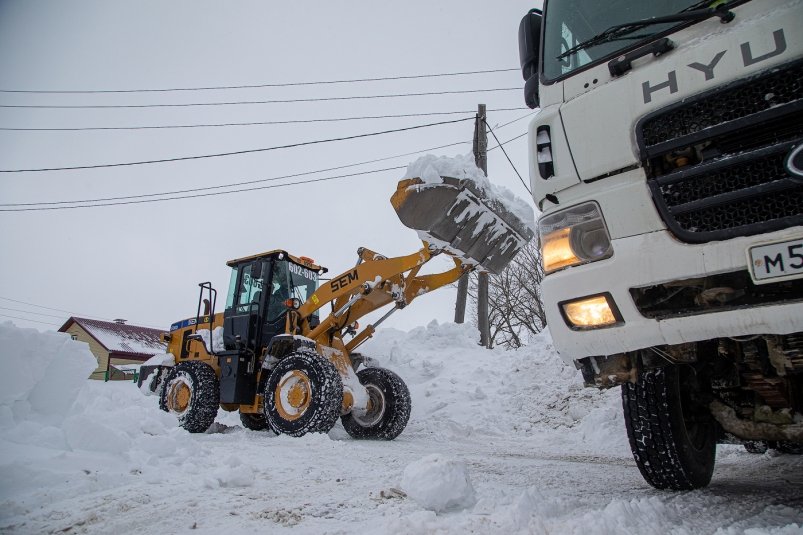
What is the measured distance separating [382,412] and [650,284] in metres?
5.17

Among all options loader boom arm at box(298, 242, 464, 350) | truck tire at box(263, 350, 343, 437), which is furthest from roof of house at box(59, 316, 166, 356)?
truck tire at box(263, 350, 343, 437)

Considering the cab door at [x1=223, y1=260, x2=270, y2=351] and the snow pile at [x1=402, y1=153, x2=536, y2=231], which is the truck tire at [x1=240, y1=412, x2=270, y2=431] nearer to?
the cab door at [x1=223, y1=260, x2=270, y2=351]

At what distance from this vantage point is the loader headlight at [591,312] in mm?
2027

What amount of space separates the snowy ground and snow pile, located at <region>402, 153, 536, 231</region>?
291 cm

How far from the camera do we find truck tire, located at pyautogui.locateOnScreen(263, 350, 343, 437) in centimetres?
545

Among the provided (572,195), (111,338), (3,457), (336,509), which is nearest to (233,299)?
(3,457)

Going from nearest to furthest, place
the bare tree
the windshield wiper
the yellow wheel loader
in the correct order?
1. the windshield wiper
2. the yellow wheel loader
3. the bare tree

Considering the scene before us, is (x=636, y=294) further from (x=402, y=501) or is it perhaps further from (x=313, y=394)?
(x=313, y=394)

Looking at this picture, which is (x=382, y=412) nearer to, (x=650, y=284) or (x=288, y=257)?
(x=288, y=257)

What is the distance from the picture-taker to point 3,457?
2391 mm

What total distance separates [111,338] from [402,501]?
33.6m

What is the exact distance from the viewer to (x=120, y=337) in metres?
31.0

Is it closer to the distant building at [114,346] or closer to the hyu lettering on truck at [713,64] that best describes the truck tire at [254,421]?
the hyu lettering on truck at [713,64]

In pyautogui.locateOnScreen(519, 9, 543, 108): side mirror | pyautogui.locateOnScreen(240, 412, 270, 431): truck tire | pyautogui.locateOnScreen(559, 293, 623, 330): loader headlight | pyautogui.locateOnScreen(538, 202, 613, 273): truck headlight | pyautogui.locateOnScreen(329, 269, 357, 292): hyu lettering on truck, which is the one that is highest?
pyautogui.locateOnScreen(519, 9, 543, 108): side mirror
